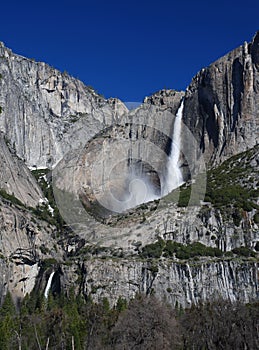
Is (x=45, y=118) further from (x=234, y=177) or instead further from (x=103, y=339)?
(x=103, y=339)

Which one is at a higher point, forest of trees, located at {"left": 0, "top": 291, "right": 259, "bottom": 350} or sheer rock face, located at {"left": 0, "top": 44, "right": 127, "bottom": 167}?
sheer rock face, located at {"left": 0, "top": 44, "right": 127, "bottom": 167}

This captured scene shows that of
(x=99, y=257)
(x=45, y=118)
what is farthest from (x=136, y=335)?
(x=45, y=118)

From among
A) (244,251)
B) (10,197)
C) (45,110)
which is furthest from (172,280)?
(45,110)

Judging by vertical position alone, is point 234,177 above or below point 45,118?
below

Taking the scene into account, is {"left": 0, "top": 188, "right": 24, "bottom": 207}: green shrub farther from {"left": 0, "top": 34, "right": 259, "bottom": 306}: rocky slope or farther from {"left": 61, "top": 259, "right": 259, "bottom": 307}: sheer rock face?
{"left": 61, "top": 259, "right": 259, "bottom": 307}: sheer rock face

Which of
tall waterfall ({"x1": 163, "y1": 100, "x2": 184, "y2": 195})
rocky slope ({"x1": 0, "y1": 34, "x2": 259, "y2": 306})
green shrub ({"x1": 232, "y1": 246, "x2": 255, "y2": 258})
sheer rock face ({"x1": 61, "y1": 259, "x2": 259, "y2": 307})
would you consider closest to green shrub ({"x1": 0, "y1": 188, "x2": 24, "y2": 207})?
rocky slope ({"x1": 0, "y1": 34, "x2": 259, "y2": 306})

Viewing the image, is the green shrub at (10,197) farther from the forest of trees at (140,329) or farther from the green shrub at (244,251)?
the green shrub at (244,251)
